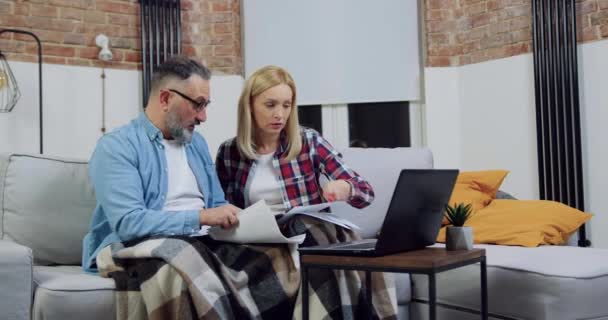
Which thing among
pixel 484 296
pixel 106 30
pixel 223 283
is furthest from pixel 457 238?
pixel 106 30

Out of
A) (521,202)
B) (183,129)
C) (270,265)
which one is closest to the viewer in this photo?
(270,265)

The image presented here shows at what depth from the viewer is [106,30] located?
4.69 meters

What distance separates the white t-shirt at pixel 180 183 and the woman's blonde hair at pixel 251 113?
228 millimetres

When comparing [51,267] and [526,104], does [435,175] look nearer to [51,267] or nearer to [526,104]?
[51,267]

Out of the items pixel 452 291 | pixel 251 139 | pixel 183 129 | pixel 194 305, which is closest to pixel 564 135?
pixel 452 291

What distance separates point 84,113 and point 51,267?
2352 mm

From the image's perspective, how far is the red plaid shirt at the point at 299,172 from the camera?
254 centimetres

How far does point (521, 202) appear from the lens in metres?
3.05

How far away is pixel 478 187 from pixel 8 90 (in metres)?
2.79

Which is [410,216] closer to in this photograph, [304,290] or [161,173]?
[304,290]

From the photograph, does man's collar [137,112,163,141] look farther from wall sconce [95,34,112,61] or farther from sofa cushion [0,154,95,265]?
wall sconce [95,34,112,61]

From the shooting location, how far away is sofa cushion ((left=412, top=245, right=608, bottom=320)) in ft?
7.20

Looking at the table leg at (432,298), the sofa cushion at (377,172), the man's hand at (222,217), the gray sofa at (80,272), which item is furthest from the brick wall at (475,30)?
the table leg at (432,298)

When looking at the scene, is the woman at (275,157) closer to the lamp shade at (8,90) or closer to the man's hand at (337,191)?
the man's hand at (337,191)
